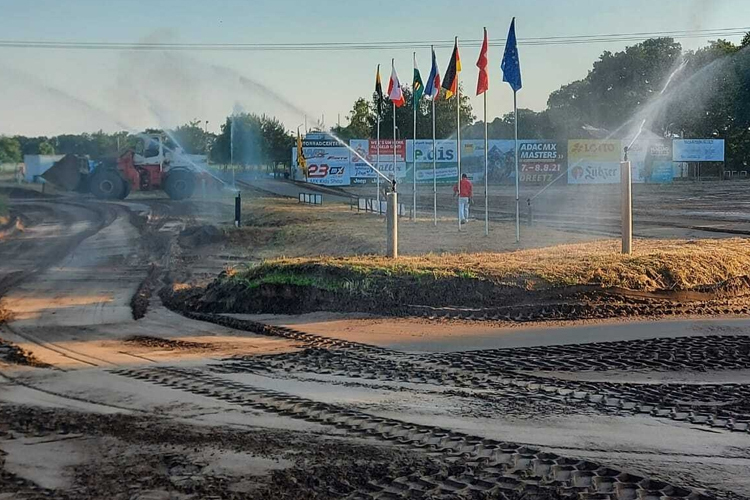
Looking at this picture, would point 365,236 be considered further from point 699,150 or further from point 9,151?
point 9,151

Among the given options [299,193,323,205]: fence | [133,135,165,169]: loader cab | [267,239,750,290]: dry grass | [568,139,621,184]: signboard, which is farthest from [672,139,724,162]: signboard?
[267,239,750,290]: dry grass

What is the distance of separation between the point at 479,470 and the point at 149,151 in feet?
130

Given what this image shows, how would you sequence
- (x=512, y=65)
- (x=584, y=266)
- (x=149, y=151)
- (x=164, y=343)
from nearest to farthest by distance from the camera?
(x=164, y=343) < (x=584, y=266) < (x=512, y=65) < (x=149, y=151)

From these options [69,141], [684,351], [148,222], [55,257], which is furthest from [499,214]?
[69,141]

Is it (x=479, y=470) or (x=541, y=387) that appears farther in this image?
(x=541, y=387)

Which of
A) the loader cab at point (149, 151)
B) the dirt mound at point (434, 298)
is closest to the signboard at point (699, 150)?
the loader cab at point (149, 151)

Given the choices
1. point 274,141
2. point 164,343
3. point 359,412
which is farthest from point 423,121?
point 359,412

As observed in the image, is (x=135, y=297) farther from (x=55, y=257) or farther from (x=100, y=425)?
(x=100, y=425)

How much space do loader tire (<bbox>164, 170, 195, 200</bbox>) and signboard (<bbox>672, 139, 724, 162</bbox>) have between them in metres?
40.1

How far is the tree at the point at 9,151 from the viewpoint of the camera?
65.5m

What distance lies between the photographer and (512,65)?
21.2 metres

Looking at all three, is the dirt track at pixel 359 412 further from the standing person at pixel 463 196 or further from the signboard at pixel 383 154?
the signboard at pixel 383 154

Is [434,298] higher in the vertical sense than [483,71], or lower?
lower

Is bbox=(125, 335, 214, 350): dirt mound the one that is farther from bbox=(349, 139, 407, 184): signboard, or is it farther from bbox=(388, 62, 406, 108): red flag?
bbox=(349, 139, 407, 184): signboard
